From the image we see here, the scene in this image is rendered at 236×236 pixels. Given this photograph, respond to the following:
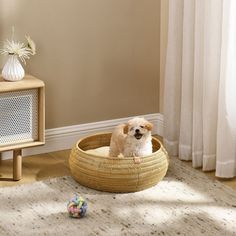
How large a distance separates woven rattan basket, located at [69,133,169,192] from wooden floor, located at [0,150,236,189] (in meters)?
0.25

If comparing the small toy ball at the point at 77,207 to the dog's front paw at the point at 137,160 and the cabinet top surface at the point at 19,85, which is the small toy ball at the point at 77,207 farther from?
the cabinet top surface at the point at 19,85

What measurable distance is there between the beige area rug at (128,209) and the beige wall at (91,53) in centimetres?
66

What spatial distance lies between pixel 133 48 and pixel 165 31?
24 centimetres

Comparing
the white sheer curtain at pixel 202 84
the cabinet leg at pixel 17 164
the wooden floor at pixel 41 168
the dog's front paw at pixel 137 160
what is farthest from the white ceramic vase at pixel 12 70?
the white sheer curtain at pixel 202 84

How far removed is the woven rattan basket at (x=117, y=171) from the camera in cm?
358

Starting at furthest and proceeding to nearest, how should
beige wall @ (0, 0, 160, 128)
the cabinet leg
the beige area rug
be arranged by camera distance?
1. beige wall @ (0, 0, 160, 128)
2. the cabinet leg
3. the beige area rug

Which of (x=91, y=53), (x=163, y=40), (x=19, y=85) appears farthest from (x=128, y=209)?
(x=163, y=40)

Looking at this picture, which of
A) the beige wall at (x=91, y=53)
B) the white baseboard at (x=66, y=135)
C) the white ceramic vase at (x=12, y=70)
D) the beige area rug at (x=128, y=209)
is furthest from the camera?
the white baseboard at (x=66, y=135)

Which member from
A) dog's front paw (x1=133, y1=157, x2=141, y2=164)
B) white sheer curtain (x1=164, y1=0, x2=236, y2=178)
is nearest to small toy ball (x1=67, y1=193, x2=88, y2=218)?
dog's front paw (x1=133, y1=157, x2=141, y2=164)

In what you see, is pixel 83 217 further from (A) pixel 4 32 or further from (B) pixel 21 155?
(A) pixel 4 32

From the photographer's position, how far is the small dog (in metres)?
3.62

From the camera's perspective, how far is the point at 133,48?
4.43 meters

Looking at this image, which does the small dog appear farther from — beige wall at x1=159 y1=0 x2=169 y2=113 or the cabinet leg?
beige wall at x1=159 y1=0 x2=169 y2=113

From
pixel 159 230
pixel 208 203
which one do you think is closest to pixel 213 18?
pixel 208 203
